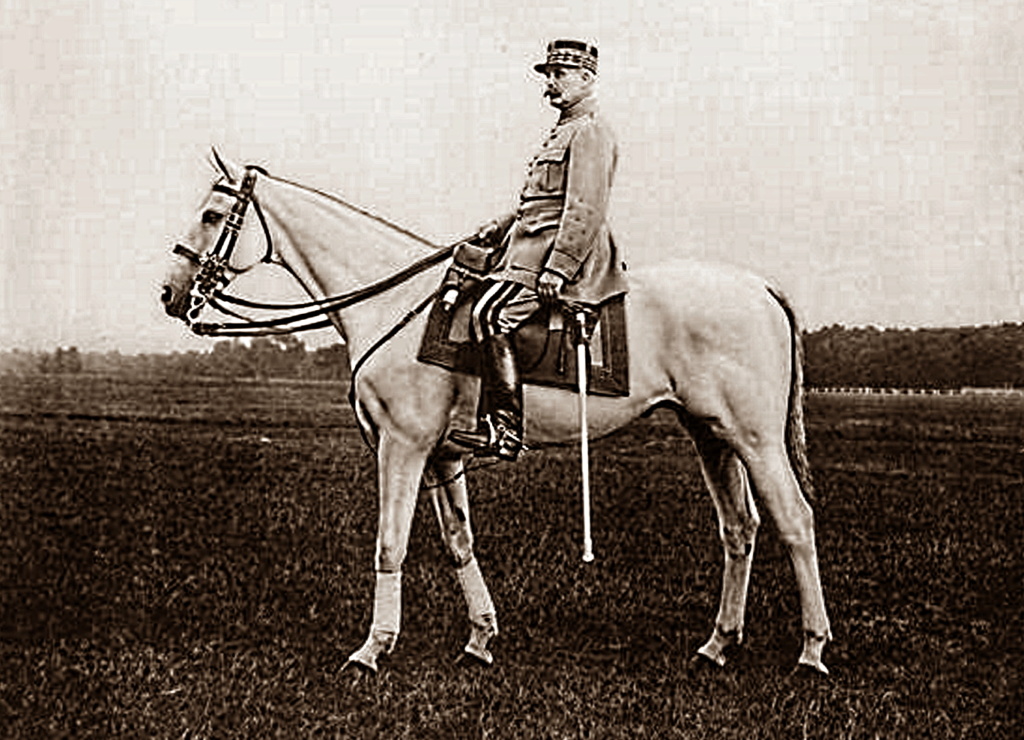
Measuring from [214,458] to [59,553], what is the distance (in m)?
0.70

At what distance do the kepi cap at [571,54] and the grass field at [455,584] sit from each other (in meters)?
1.48

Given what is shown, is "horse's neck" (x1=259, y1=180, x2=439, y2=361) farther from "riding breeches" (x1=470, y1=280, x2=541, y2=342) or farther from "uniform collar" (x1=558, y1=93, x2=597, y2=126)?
"uniform collar" (x1=558, y1=93, x2=597, y2=126)

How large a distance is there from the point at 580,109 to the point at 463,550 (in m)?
1.53

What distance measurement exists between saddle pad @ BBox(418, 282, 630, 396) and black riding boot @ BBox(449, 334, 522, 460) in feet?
0.18

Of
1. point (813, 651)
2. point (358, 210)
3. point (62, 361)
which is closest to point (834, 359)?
point (813, 651)

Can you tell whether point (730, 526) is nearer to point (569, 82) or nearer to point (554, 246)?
point (554, 246)

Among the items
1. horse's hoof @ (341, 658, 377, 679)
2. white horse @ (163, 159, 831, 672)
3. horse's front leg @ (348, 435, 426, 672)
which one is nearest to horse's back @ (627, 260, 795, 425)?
white horse @ (163, 159, 831, 672)

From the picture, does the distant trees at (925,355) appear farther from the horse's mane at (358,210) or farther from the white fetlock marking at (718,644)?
the horse's mane at (358,210)

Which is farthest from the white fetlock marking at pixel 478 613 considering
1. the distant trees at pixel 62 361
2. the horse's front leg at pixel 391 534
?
the distant trees at pixel 62 361

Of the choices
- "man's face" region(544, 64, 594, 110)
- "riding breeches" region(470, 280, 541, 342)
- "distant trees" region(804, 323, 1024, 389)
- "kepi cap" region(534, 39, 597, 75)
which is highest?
"kepi cap" region(534, 39, 597, 75)

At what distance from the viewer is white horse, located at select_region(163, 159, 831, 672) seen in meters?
4.12

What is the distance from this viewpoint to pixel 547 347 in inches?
162

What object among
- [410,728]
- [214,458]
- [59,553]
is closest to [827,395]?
[410,728]

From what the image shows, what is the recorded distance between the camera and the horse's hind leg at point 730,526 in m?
4.32
